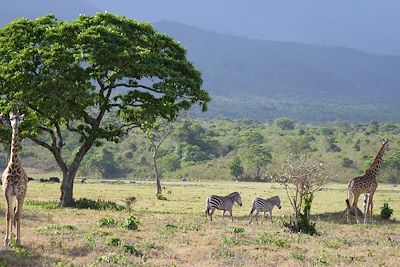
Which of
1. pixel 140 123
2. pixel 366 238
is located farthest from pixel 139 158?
pixel 366 238

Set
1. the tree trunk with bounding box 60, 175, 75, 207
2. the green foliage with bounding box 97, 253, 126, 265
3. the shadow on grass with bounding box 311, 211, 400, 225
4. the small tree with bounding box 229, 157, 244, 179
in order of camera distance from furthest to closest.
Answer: the small tree with bounding box 229, 157, 244, 179 < the tree trunk with bounding box 60, 175, 75, 207 < the shadow on grass with bounding box 311, 211, 400, 225 < the green foliage with bounding box 97, 253, 126, 265

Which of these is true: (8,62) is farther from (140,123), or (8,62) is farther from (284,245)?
(284,245)

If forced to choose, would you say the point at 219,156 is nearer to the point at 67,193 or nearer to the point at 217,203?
the point at 67,193

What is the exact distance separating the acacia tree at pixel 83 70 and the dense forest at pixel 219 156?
5956cm

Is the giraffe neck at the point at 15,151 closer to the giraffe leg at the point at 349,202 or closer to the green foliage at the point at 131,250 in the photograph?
the green foliage at the point at 131,250

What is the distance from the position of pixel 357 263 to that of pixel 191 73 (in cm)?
1707

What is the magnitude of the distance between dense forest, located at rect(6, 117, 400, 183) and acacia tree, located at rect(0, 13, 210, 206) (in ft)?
195

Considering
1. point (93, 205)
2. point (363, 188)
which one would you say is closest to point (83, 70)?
point (93, 205)

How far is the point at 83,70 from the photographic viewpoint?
3017 cm

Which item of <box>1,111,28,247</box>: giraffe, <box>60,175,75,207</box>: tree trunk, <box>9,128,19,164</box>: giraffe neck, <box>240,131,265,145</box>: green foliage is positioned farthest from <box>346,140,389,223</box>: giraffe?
<box>240,131,265,145</box>: green foliage

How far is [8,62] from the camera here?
30641 mm

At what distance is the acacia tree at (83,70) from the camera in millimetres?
28891

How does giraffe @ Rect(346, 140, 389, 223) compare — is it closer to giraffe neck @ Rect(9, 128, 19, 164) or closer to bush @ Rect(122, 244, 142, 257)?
bush @ Rect(122, 244, 142, 257)

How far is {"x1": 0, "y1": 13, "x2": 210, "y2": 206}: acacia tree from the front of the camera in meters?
28.9
